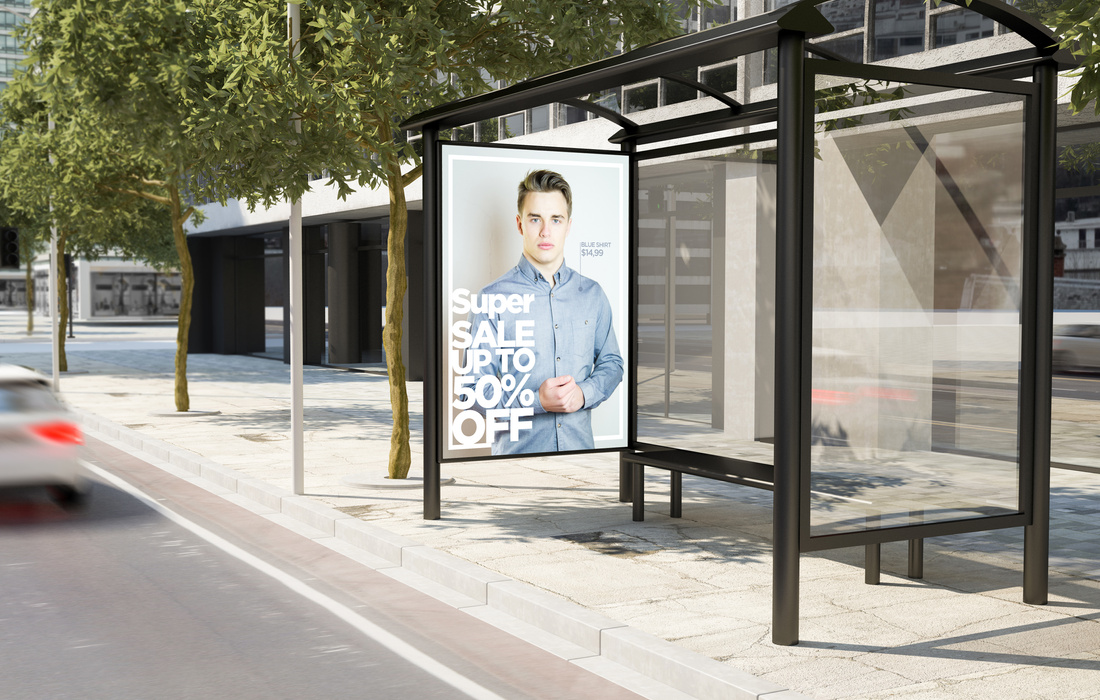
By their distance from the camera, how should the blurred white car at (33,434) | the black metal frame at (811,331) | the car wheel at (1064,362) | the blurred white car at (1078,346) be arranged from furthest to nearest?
the car wheel at (1064,362) → the blurred white car at (1078,346) → the blurred white car at (33,434) → the black metal frame at (811,331)

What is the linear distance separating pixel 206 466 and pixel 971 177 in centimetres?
824

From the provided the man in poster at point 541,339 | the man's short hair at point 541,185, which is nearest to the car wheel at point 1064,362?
the man in poster at point 541,339

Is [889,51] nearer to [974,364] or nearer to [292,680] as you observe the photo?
[974,364]

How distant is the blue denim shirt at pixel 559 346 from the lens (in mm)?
8750

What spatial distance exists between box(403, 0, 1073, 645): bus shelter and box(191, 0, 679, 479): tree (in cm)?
156

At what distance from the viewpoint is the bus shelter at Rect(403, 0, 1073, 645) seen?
5562 mm

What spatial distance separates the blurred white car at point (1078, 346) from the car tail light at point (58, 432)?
13.8m

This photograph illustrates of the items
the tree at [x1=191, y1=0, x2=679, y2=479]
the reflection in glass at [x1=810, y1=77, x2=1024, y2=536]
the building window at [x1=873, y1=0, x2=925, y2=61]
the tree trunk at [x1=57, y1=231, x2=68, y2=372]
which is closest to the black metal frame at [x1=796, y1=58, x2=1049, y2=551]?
the reflection in glass at [x1=810, y1=77, x2=1024, y2=536]

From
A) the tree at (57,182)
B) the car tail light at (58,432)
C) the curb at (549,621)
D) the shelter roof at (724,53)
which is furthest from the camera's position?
the tree at (57,182)

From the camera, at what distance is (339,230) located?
1067 inches

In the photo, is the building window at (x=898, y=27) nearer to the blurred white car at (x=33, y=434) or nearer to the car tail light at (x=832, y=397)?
the car tail light at (x=832, y=397)

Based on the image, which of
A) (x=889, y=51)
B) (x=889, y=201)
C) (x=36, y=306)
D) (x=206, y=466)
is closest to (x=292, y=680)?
(x=889, y=201)

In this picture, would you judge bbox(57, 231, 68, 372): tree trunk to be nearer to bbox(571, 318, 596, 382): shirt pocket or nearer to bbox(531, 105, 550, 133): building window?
bbox(531, 105, 550, 133): building window

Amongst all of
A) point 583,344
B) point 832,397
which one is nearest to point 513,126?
point 583,344
